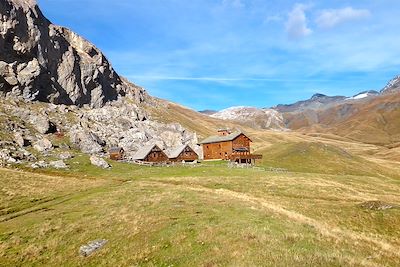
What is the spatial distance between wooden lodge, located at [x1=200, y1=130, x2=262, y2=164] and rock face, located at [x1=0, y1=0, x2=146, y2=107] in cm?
7004

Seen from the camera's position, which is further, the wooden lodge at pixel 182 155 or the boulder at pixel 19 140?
the wooden lodge at pixel 182 155

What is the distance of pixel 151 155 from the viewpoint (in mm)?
115000

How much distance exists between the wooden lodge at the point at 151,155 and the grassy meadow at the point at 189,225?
4632cm

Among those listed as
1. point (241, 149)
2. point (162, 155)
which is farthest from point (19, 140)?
point (241, 149)

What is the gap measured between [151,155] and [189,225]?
272 feet

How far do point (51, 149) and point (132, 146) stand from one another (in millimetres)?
40454

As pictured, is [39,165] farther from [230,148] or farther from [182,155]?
[230,148]

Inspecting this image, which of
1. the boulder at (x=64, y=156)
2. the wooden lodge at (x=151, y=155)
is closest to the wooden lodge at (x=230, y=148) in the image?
the wooden lodge at (x=151, y=155)

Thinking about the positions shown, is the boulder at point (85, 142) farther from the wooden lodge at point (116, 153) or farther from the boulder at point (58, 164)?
the boulder at point (58, 164)

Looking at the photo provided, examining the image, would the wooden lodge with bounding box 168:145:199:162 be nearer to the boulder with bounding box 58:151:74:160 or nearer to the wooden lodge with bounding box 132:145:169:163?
the wooden lodge with bounding box 132:145:169:163

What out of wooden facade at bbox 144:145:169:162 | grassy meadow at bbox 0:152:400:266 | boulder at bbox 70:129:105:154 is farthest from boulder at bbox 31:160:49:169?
wooden facade at bbox 144:145:169:162

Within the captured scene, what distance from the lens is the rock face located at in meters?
144

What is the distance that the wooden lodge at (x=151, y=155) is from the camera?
11406 centimetres

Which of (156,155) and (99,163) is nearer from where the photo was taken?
(99,163)
